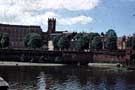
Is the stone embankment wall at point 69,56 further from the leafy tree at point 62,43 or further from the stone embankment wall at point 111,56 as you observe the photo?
the leafy tree at point 62,43

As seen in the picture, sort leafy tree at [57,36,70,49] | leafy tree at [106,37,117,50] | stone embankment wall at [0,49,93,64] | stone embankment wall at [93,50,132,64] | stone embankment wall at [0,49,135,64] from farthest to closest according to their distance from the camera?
leafy tree at [57,36,70,49] → leafy tree at [106,37,117,50] → stone embankment wall at [93,50,132,64] → stone embankment wall at [0,49,135,64] → stone embankment wall at [0,49,93,64]

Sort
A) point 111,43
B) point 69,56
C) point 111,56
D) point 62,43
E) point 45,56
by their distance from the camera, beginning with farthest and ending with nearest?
1. point 62,43
2. point 111,43
3. point 69,56
4. point 111,56
5. point 45,56

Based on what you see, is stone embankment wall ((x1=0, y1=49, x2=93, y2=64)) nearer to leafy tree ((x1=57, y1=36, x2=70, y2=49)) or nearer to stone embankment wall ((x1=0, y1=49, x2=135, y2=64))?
stone embankment wall ((x1=0, y1=49, x2=135, y2=64))

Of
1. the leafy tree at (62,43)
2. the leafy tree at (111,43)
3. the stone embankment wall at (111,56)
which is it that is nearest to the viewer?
the stone embankment wall at (111,56)

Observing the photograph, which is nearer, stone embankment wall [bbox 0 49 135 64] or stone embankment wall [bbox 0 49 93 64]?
stone embankment wall [bbox 0 49 93 64]

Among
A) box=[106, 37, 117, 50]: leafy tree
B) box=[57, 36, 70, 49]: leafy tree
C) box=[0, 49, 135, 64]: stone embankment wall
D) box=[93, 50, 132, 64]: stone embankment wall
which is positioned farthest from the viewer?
box=[57, 36, 70, 49]: leafy tree

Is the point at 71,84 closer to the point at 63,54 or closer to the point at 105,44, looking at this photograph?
the point at 63,54

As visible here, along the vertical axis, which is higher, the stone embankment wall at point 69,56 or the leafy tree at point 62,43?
the leafy tree at point 62,43

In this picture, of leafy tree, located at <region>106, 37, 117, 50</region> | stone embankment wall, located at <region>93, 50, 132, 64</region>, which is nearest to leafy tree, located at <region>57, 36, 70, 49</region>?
leafy tree, located at <region>106, 37, 117, 50</region>

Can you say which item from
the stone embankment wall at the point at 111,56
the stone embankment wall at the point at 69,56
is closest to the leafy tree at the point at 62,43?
the stone embankment wall at the point at 69,56

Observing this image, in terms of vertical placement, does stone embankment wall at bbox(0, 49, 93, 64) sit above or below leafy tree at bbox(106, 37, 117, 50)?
below

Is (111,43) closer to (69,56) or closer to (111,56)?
(111,56)

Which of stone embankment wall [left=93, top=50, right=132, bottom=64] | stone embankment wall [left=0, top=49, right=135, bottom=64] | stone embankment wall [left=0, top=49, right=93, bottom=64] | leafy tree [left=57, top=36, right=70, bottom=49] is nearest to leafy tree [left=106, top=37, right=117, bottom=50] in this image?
stone embankment wall [left=0, top=49, right=135, bottom=64]

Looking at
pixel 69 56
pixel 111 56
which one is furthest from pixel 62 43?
pixel 111 56
